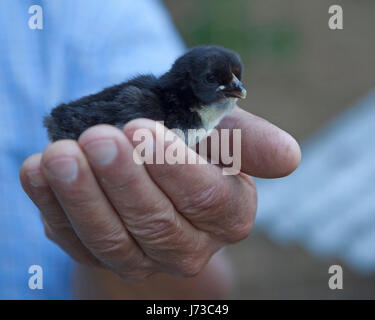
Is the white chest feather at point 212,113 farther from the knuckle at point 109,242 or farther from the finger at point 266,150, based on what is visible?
the knuckle at point 109,242

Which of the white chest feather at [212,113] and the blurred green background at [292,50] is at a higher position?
the blurred green background at [292,50]

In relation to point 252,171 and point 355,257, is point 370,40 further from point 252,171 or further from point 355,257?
point 252,171

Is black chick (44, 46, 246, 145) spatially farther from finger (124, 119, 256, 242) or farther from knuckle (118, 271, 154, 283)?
knuckle (118, 271, 154, 283)

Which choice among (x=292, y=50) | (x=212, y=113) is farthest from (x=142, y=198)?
(x=292, y=50)

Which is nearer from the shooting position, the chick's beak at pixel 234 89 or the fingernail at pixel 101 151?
the fingernail at pixel 101 151

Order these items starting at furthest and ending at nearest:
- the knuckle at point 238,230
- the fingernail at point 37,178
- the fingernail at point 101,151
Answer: the knuckle at point 238,230 < the fingernail at point 37,178 < the fingernail at point 101,151

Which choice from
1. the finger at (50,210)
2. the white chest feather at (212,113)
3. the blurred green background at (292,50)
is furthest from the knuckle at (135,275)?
the blurred green background at (292,50)

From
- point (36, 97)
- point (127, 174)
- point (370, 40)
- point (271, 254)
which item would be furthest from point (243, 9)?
point (127, 174)
